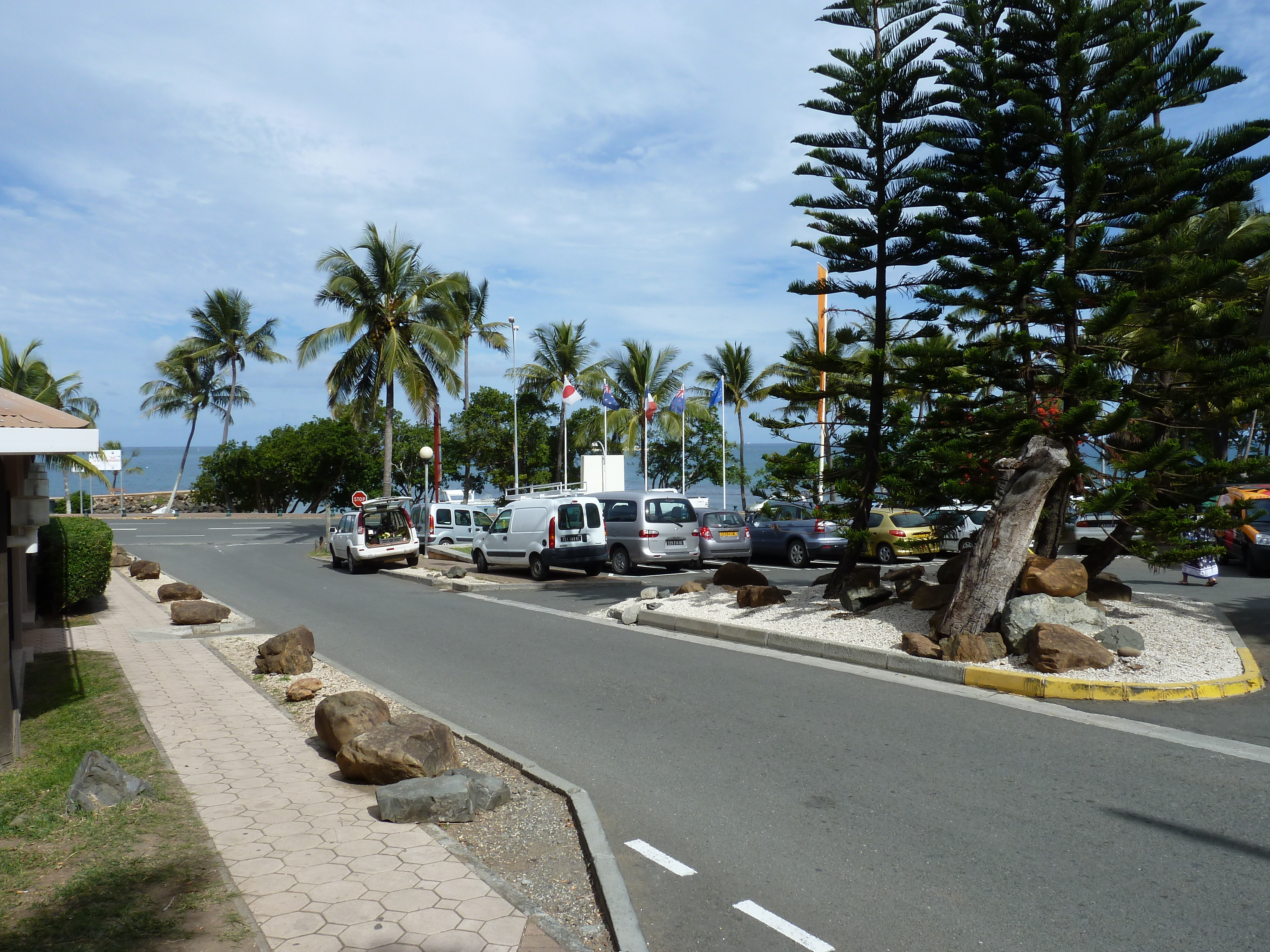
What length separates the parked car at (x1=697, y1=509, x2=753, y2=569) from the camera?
2161 cm

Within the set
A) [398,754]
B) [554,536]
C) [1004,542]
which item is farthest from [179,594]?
[1004,542]

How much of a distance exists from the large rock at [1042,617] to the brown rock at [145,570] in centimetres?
1799

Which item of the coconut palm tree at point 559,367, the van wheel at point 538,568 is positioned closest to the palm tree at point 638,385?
the coconut palm tree at point 559,367

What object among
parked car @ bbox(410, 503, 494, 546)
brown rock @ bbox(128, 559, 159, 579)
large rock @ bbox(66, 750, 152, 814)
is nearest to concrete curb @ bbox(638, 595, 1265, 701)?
large rock @ bbox(66, 750, 152, 814)

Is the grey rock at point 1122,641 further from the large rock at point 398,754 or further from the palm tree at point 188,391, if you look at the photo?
the palm tree at point 188,391

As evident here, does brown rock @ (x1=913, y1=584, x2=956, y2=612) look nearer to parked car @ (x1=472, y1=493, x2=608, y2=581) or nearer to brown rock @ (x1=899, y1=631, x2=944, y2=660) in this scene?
brown rock @ (x1=899, y1=631, x2=944, y2=660)

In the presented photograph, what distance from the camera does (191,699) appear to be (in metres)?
8.45

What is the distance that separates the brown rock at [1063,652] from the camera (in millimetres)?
8391

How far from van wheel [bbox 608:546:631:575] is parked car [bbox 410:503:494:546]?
305 inches

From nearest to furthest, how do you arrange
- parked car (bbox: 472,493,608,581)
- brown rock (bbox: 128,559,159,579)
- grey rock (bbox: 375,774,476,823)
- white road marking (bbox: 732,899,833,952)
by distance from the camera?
1. white road marking (bbox: 732,899,833,952)
2. grey rock (bbox: 375,774,476,823)
3. parked car (bbox: 472,493,608,581)
4. brown rock (bbox: 128,559,159,579)

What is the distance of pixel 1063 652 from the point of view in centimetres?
843

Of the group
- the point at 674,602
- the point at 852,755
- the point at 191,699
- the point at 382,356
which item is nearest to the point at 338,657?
the point at 191,699

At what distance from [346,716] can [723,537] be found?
1571cm

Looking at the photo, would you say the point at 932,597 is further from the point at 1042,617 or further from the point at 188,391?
the point at 188,391
